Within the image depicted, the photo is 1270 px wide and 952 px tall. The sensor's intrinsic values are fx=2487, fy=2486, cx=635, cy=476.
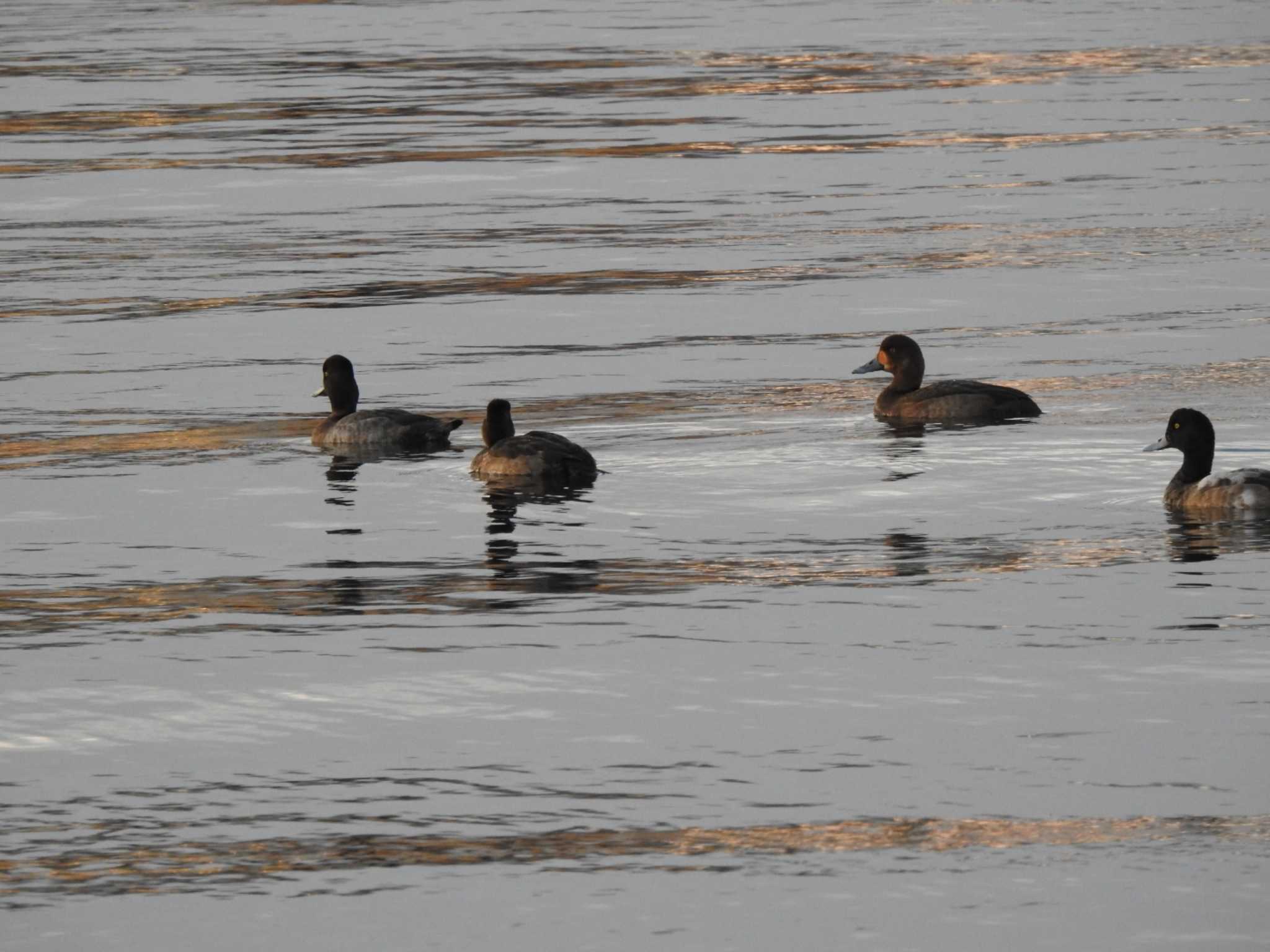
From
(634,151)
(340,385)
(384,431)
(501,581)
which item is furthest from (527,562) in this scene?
(634,151)

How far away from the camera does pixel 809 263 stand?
84.2 feet

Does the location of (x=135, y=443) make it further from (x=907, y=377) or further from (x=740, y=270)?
(x=740, y=270)

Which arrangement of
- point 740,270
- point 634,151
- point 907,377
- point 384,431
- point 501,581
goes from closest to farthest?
point 501,581, point 384,431, point 907,377, point 740,270, point 634,151

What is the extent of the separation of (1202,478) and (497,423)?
450 centimetres

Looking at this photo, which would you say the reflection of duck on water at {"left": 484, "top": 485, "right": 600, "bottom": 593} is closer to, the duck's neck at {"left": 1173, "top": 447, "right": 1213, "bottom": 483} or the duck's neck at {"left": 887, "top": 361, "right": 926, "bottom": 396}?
the duck's neck at {"left": 887, "top": 361, "right": 926, "bottom": 396}

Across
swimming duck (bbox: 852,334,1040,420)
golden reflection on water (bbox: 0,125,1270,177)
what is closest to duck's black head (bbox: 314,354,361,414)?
swimming duck (bbox: 852,334,1040,420)

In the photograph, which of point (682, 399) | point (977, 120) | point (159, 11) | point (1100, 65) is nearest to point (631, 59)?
point (1100, 65)

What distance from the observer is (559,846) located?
8.91 meters

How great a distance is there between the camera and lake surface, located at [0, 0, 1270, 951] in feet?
28.3

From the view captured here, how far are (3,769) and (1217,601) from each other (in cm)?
586

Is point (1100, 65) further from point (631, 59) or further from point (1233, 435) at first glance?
point (1233, 435)

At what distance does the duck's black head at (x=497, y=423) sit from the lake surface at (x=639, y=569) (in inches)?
22.9

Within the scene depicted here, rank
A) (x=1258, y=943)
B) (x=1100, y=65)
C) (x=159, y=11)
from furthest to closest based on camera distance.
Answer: (x=159, y=11)
(x=1100, y=65)
(x=1258, y=943)

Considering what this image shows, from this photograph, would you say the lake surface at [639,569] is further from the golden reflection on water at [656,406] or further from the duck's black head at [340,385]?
the duck's black head at [340,385]
